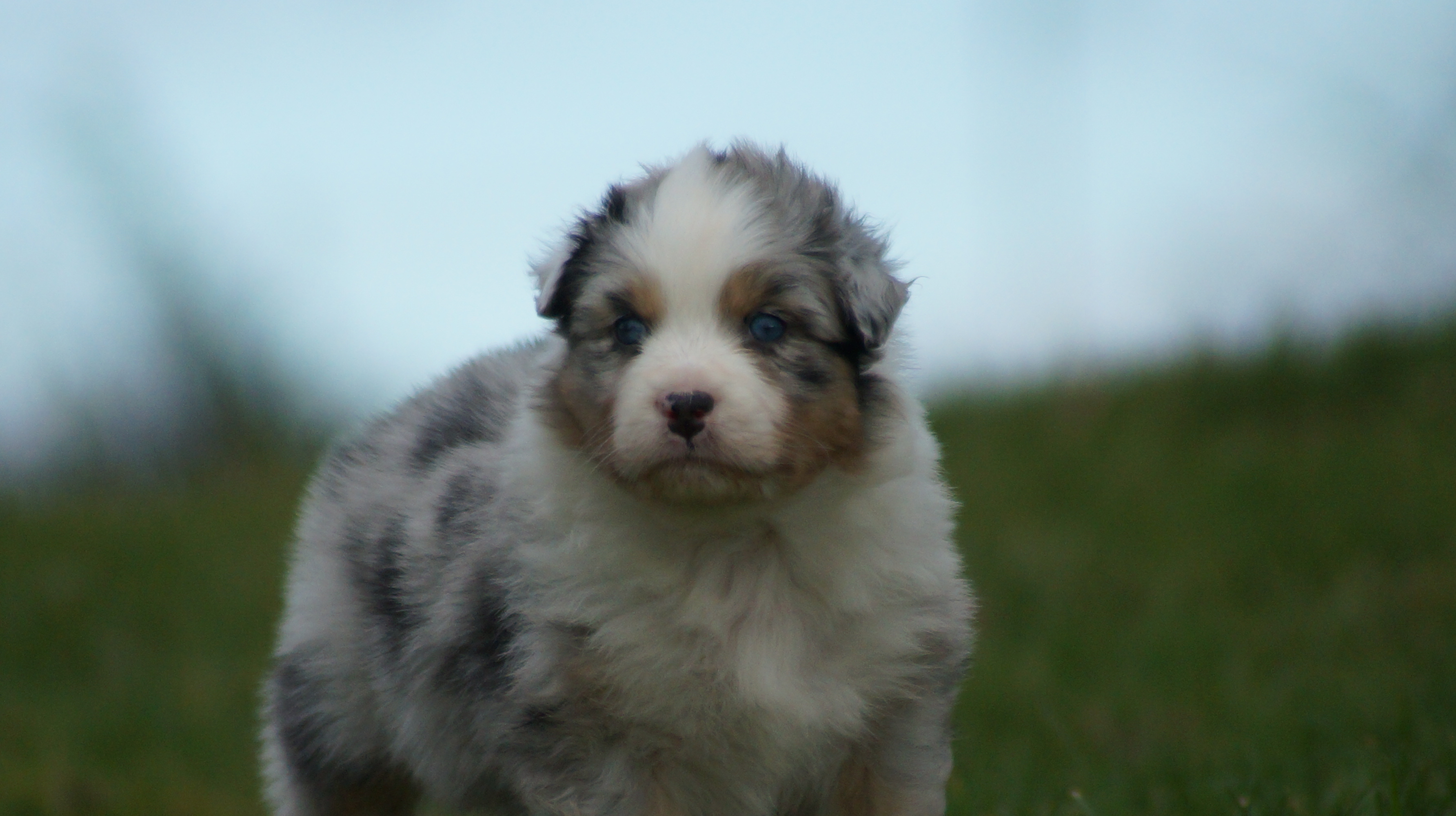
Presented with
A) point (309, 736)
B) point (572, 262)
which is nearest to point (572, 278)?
point (572, 262)

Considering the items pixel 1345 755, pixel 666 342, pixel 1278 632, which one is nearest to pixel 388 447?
pixel 666 342

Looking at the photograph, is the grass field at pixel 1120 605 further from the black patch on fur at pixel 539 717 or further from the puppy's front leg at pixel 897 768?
the black patch on fur at pixel 539 717

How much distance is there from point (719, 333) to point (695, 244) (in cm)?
19

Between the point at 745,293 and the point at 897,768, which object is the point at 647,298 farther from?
the point at 897,768

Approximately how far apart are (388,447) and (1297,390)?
6.76 metres

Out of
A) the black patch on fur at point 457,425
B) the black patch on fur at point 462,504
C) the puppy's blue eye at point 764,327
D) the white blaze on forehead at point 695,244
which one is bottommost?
the black patch on fur at point 462,504

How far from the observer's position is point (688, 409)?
2939 mm

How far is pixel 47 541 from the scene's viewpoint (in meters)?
9.47

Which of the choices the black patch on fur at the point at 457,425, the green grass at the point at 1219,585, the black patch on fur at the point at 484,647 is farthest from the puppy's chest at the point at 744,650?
the green grass at the point at 1219,585

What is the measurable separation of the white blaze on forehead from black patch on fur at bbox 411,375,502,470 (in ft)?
2.63

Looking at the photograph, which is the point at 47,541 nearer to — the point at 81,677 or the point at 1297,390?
the point at 81,677

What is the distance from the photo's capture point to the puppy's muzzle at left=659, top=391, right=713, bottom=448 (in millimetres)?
2939

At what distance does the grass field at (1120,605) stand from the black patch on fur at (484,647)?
151 cm

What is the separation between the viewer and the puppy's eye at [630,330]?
3.17 meters
